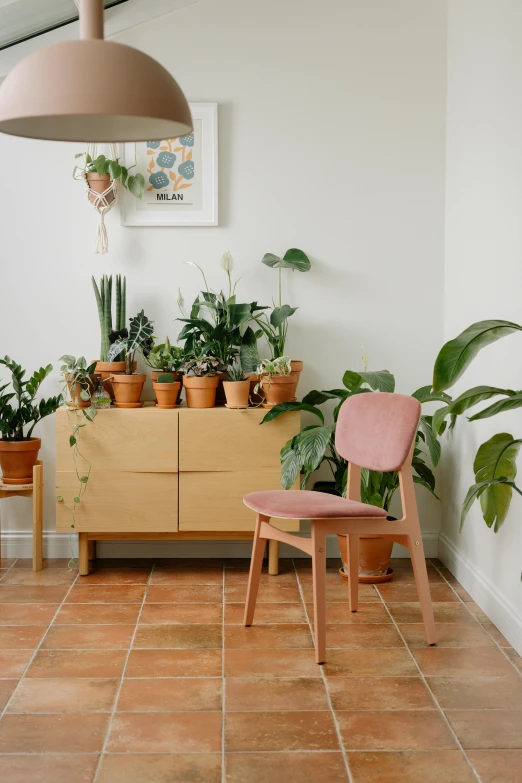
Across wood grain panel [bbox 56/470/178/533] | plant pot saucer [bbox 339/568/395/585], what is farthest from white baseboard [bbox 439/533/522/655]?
wood grain panel [bbox 56/470/178/533]

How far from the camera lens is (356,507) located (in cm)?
285

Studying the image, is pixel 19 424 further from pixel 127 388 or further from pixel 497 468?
pixel 497 468

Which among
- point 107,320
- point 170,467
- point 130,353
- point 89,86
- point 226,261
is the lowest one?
point 170,467

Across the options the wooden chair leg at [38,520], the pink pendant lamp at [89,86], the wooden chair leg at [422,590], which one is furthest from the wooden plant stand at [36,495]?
the pink pendant lamp at [89,86]

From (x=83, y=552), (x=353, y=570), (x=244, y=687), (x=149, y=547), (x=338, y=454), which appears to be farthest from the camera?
(x=149, y=547)

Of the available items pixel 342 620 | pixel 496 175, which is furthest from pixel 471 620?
pixel 496 175

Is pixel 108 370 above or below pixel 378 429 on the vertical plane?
above

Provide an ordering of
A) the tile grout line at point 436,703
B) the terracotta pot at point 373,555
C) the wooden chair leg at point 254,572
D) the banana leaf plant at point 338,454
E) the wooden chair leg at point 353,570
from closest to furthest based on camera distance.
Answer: the tile grout line at point 436,703 < the wooden chair leg at point 254,572 < the wooden chair leg at point 353,570 < the banana leaf plant at point 338,454 < the terracotta pot at point 373,555

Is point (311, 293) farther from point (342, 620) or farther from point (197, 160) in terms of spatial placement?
point (342, 620)

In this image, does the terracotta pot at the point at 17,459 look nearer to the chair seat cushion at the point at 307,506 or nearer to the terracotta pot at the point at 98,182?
the terracotta pot at the point at 98,182

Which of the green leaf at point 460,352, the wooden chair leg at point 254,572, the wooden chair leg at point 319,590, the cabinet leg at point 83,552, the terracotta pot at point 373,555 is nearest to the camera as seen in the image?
the green leaf at point 460,352

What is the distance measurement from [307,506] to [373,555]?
0.97 meters

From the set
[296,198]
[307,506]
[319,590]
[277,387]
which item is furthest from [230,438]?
[296,198]

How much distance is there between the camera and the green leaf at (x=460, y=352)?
226 cm
